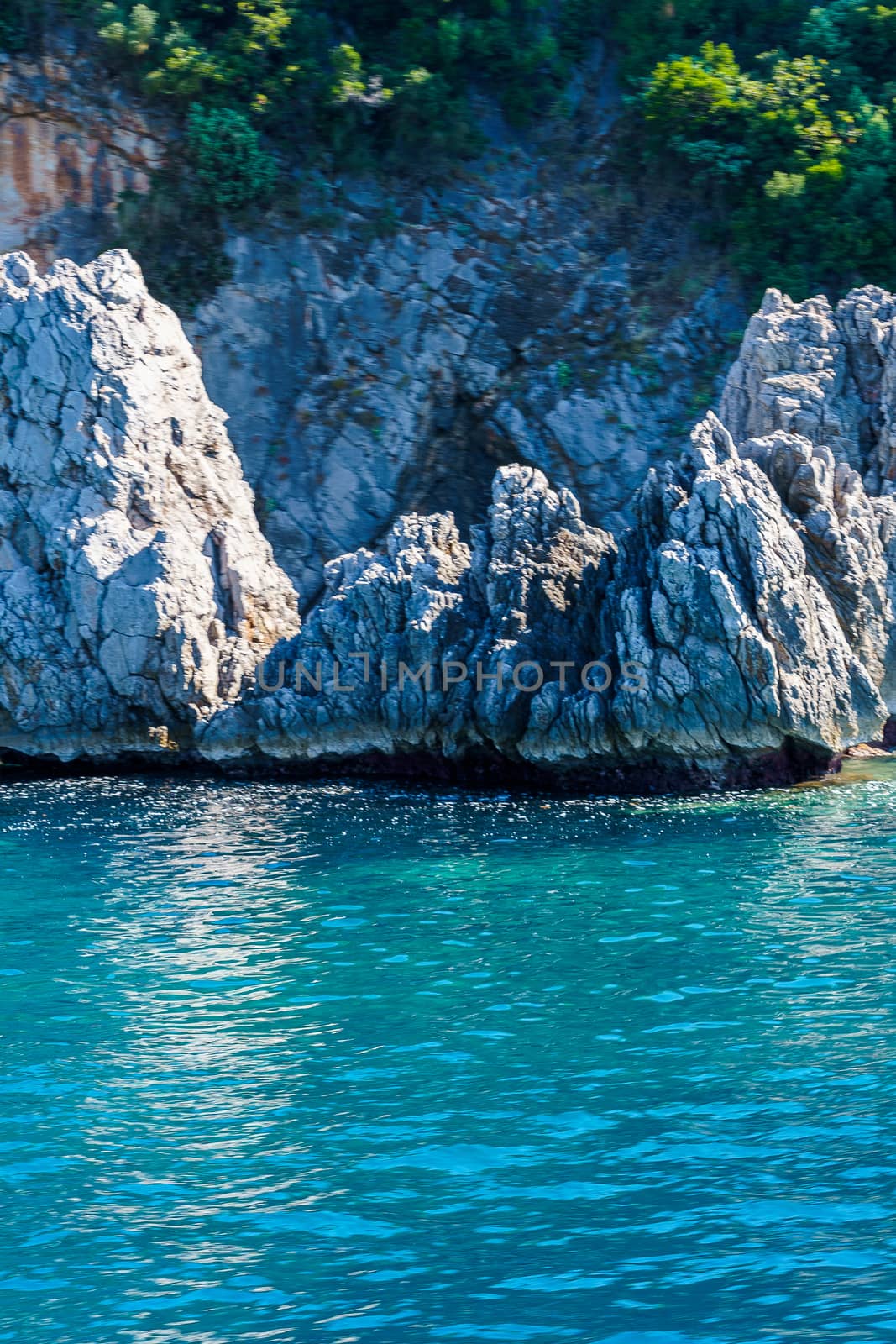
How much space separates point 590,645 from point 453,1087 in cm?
1404

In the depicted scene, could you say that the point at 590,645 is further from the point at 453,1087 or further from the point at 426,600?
the point at 453,1087

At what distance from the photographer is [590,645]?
26000 millimetres

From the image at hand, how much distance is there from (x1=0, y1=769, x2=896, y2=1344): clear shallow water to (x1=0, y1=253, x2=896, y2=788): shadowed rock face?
3352 mm

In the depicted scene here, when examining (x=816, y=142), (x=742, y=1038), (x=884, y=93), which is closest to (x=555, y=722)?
(x=742, y=1038)

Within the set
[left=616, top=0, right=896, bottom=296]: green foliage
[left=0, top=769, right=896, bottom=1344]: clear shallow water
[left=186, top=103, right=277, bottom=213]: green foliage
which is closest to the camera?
[left=0, top=769, right=896, bottom=1344]: clear shallow water

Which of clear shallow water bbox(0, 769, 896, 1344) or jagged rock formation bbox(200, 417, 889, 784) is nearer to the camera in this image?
clear shallow water bbox(0, 769, 896, 1344)

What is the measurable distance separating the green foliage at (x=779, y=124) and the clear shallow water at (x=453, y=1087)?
65.3 ft

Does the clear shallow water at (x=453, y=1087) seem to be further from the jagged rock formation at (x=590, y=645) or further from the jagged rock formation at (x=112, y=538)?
the jagged rock formation at (x=112, y=538)

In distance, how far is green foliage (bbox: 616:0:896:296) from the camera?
3659cm

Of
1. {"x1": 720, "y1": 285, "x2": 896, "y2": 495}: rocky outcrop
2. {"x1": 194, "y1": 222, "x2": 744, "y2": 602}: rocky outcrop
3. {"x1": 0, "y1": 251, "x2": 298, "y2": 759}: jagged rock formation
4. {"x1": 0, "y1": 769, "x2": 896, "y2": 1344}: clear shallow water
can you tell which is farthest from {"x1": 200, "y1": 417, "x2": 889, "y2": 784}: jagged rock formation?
{"x1": 194, "y1": 222, "x2": 744, "y2": 602}: rocky outcrop

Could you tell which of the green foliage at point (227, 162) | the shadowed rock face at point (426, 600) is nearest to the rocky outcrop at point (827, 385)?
the shadowed rock face at point (426, 600)

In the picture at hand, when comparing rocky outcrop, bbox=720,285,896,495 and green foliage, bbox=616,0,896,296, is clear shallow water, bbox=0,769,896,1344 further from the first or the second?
green foliage, bbox=616,0,896,296

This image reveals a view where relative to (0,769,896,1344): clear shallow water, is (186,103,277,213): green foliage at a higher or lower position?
higher

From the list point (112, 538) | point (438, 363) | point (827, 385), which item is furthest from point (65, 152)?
point (827, 385)
